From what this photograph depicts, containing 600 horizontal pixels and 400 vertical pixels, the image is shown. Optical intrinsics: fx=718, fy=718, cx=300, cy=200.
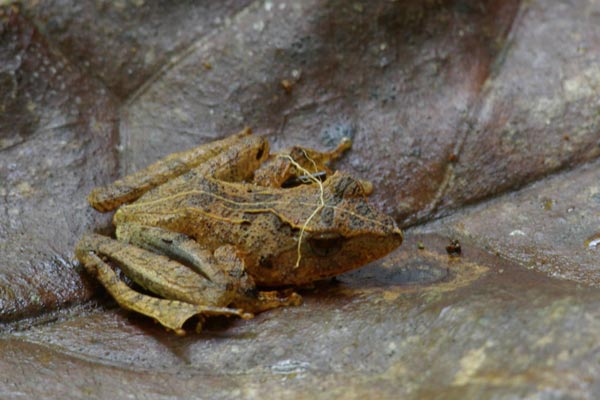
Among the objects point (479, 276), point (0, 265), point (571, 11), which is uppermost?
point (571, 11)

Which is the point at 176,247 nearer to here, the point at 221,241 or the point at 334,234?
the point at 221,241

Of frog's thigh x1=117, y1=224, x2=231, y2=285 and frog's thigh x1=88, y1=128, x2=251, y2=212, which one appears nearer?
frog's thigh x1=117, y1=224, x2=231, y2=285

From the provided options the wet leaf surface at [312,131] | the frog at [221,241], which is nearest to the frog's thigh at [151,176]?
the frog at [221,241]

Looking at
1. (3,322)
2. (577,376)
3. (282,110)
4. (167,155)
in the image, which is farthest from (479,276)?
(3,322)

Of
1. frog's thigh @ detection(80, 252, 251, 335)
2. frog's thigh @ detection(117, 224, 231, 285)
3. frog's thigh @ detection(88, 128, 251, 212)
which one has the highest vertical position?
frog's thigh @ detection(88, 128, 251, 212)

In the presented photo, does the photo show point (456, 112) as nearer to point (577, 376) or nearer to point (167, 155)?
point (167, 155)

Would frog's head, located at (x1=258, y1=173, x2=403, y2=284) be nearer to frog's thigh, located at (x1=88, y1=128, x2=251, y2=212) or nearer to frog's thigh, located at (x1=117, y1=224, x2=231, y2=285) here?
frog's thigh, located at (x1=117, y1=224, x2=231, y2=285)

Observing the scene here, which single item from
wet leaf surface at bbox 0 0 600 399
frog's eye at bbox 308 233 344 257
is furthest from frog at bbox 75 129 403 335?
wet leaf surface at bbox 0 0 600 399
